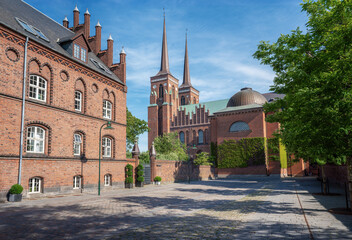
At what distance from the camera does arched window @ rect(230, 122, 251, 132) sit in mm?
44469

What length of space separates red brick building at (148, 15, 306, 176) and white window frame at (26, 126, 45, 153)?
23.6m

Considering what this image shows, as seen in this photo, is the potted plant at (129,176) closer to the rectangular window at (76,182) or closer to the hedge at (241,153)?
the rectangular window at (76,182)

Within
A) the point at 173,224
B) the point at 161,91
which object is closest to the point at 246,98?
the point at 161,91

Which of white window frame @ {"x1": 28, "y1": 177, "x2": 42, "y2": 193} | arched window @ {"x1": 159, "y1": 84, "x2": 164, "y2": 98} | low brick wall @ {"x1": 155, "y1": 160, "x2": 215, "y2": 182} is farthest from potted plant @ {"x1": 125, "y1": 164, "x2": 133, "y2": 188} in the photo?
arched window @ {"x1": 159, "y1": 84, "x2": 164, "y2": 98}

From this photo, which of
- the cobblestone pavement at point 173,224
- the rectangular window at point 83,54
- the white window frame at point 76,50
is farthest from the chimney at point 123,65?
the cobblestone pavement at point 173,224

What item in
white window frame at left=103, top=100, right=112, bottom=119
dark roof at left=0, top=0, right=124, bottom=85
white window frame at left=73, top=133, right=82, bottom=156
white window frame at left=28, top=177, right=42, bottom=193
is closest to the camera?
white window frame at left=28, top=177, right=42, bottom=193

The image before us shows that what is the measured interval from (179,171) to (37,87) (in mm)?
19858

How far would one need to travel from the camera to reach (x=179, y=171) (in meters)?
32.2

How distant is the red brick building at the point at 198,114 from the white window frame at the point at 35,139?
23.6m

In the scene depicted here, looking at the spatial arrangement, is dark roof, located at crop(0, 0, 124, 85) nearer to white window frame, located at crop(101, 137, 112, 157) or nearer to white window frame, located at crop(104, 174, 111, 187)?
white window frame, located at crop(101, 137, 112, 157)

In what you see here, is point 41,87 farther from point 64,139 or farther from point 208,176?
point 208,176

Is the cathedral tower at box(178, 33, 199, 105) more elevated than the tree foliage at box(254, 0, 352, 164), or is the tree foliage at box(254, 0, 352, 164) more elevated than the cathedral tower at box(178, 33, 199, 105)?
the cathedral tower at box(178, 33, 199, 105)

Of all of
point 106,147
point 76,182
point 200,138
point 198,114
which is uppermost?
point 198,114

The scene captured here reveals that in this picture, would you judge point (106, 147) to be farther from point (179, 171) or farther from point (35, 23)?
point (179, 171)
